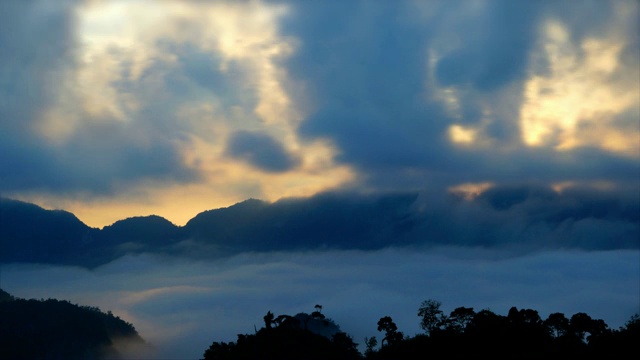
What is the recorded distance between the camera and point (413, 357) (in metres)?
175

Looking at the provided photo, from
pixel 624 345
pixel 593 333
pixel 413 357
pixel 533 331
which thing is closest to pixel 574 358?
pixel 624 345

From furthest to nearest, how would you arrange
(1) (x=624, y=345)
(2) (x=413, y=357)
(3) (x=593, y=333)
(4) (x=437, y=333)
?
(3) (x=593, y=333)
(4) (x=437, y=333)
(2) (x=413, y=357)
(1) (x=624, y=345)

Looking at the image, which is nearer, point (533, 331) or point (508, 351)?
point (508, 351)

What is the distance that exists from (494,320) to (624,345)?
125 feet

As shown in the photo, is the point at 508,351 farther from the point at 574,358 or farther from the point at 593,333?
the point at 593,333

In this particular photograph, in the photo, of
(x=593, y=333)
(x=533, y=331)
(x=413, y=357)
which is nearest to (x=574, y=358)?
(x=533, y=331)

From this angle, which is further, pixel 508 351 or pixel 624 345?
pixel 508 351

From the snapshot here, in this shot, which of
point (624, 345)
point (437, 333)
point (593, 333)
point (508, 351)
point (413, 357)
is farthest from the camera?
point (593, 333)

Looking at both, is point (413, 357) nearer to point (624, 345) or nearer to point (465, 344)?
point (465, 344)

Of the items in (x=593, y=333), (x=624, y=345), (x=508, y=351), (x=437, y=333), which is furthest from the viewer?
(x=593, y=333)

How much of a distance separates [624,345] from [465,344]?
41.2 m

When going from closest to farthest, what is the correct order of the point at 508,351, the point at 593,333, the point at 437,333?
the point at 508,351 < the point at 437,333 < the point at 593,333

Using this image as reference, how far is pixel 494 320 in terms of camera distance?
17750 cm

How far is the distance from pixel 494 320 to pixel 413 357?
1071 inches
